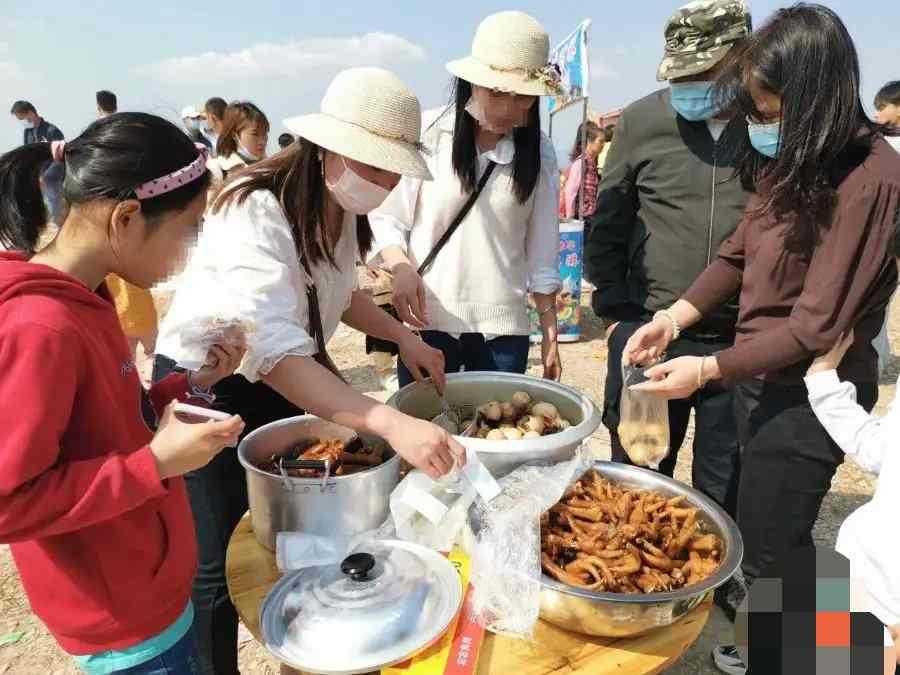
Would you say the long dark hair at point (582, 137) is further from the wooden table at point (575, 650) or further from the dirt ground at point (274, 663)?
the wooden table at point (575, 650)

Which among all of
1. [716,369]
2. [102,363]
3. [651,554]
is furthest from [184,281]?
[716,369]

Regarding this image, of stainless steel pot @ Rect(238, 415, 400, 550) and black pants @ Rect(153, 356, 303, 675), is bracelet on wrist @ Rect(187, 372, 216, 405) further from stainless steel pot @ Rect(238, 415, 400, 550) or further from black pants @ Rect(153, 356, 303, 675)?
black pants @ Rect(153, 356, 303, 675)

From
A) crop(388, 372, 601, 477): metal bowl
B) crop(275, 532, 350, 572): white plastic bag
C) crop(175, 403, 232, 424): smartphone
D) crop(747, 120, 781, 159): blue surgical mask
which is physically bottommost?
crop(275, 532, 350, 572): white plastic bag

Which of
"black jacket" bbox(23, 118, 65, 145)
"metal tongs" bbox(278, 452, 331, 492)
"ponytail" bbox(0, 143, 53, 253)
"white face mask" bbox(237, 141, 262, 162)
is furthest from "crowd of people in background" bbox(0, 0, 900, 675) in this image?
"black jacket" bbox(23, 118, 65, 145)

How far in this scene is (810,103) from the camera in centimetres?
151

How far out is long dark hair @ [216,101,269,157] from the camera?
488cm

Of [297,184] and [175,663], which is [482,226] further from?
[175,663]

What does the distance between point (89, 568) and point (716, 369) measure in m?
1.62

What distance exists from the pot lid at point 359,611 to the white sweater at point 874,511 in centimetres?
A: 83

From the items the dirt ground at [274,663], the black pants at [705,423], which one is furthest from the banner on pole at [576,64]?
the black pants at [705,423]

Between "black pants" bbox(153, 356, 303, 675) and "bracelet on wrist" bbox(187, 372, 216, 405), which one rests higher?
Result: "bracelet on wrist" bbox(187, 372, 216, 405)

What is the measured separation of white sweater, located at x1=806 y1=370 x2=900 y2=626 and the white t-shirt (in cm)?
128

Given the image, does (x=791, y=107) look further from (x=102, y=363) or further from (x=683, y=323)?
(x=102, y=363)

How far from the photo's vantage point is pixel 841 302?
154 centimetres
